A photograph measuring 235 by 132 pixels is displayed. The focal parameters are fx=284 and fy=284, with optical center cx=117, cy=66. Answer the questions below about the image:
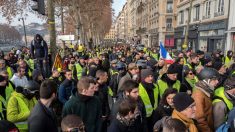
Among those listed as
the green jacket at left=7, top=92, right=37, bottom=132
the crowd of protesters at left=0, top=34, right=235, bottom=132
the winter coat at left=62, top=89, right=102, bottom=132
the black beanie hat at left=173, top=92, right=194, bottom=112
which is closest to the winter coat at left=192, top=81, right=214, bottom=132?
the crowd of protesters at left=0, top=34, right=235, bottom=132

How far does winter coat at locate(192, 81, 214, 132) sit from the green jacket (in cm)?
244

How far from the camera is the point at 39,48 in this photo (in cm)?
1048

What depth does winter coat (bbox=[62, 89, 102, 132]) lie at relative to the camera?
13.3ft

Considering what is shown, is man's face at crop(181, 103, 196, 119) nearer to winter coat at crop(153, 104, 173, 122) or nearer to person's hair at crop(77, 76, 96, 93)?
winter coat at crop(153, 104, 173, 122)

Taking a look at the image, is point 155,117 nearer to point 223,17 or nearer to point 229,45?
point 229,45

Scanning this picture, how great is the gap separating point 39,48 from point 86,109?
695cm

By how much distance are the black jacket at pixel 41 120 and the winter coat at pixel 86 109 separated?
481 millimetres

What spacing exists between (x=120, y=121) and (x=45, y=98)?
102 centimetres

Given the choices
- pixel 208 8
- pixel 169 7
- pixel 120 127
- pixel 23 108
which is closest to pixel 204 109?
pixel 120 127

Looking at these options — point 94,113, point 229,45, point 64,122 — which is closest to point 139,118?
point 94,113

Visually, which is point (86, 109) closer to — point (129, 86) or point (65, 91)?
point (129, 86)

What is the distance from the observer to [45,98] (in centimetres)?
367

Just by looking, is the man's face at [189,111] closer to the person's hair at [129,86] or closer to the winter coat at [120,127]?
the winter coat at [120,127]

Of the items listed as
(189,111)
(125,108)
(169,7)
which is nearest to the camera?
(189,111)
